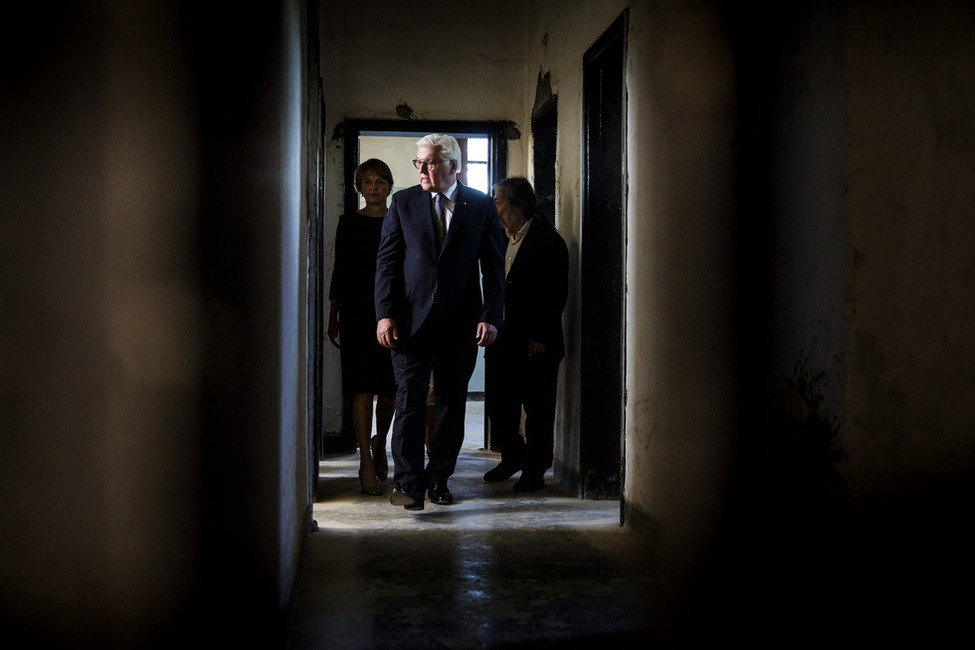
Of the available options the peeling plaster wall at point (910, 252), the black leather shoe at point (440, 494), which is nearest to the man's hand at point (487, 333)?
the black leather shoe at point (440, 494)

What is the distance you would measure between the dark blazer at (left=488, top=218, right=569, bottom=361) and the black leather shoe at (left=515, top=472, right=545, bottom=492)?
22.4 inches

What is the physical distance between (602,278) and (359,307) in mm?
1159

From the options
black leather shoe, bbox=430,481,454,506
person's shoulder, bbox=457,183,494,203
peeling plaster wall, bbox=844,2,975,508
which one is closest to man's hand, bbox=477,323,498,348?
person's shoulder, bbox=457,183,494,203

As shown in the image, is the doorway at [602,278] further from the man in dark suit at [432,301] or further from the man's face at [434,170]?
the man's face at [434,170]

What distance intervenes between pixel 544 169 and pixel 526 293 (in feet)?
4.05

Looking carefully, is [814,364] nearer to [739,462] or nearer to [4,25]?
[739,462]

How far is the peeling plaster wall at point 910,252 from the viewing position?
2141mm

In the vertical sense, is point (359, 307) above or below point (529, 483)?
above

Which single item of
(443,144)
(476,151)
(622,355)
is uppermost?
(476,151)

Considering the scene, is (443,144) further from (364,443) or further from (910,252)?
(910,252)

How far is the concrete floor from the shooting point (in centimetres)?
224

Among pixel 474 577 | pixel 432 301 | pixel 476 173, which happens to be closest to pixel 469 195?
pixel 432 301

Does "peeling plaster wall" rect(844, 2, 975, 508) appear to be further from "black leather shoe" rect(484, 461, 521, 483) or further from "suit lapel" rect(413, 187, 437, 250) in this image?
"black leather shoe" rect(484, 461, 521, 483)

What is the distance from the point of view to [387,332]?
3.62 meters
